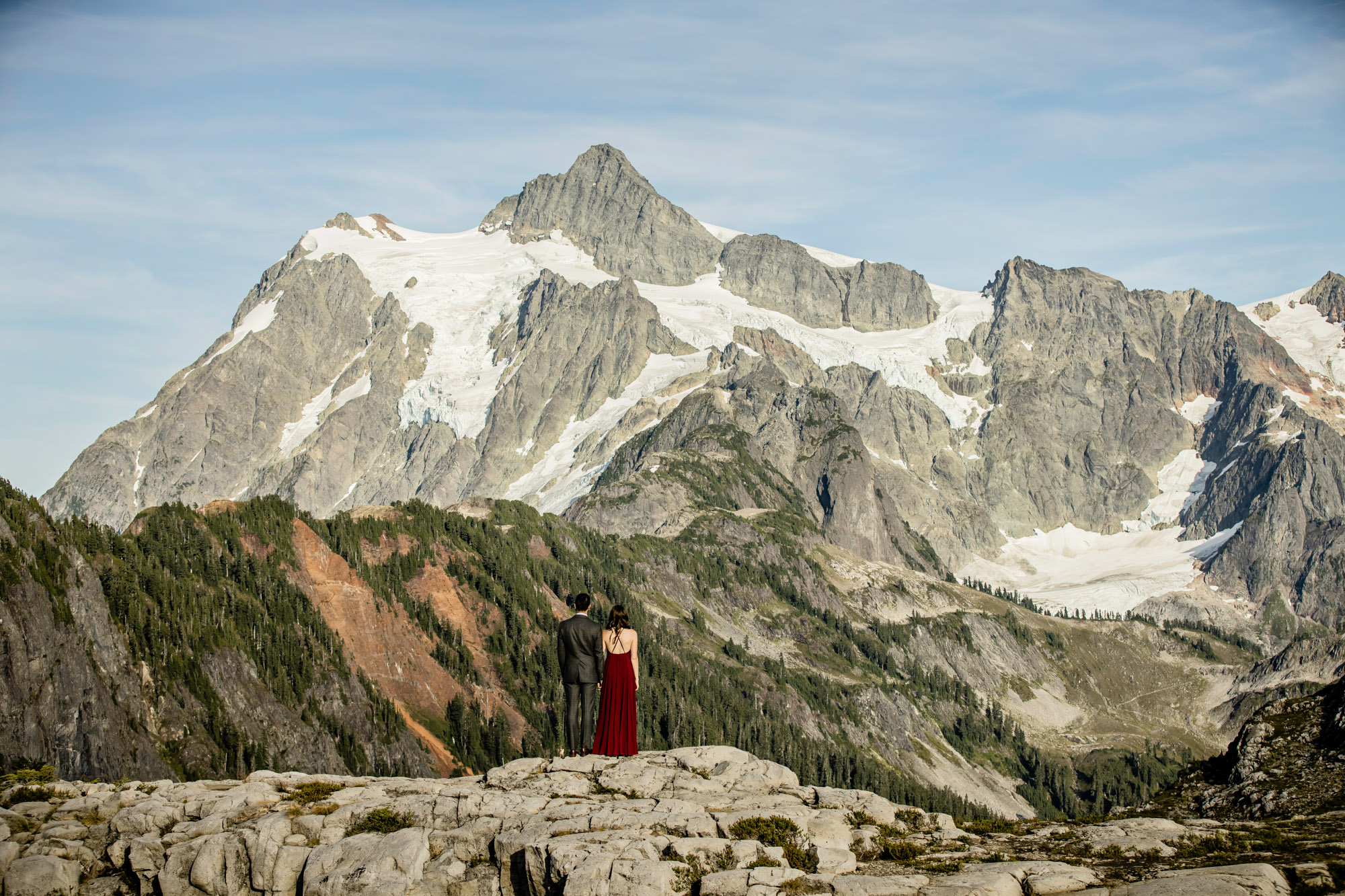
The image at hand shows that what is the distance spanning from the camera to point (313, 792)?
4506 cm

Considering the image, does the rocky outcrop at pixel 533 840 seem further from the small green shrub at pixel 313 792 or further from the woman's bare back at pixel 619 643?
the woman's bare back at pixel 619 643

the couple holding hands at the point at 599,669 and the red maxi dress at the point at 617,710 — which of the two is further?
the red maxi dress at the point at 617,710

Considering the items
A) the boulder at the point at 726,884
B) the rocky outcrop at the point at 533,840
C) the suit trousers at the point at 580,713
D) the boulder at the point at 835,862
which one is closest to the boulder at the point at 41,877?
the rocky outcrop at the point at 533,840

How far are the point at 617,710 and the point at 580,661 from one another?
2.66 m

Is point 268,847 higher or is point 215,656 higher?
point 215,656

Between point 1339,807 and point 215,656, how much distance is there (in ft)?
392

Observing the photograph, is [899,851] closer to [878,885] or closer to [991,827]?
[878,885]

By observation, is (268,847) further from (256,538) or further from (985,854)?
(256,538)

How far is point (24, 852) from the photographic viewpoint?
41812mm

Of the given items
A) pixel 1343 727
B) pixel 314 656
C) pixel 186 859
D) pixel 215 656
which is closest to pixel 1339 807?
pixel 1343 727

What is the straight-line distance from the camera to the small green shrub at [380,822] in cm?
4203

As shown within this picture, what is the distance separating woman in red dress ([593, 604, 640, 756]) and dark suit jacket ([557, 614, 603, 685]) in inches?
13.8

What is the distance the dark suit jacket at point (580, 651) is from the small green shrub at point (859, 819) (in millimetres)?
10115

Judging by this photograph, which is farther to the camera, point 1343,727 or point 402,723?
point 402,723
